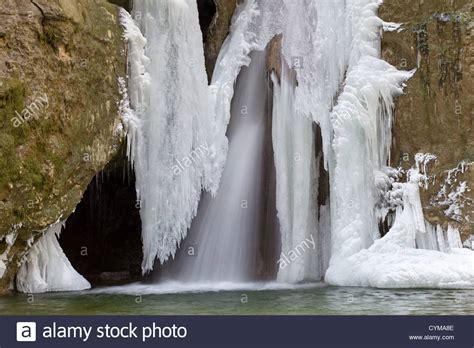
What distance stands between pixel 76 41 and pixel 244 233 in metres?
5.48

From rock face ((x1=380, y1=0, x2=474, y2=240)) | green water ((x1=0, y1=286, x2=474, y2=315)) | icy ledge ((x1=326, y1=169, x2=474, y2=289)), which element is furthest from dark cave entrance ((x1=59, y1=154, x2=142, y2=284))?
rock face ((x1=380, y1=0, x2=474, y2=240))

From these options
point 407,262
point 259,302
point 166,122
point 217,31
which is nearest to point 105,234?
point 166,122

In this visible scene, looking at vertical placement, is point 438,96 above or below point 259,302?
above

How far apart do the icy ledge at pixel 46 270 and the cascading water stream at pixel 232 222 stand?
103 inches

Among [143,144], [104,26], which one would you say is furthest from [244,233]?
[104,26]

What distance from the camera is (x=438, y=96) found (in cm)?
1494

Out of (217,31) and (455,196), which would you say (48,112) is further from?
(455,196)

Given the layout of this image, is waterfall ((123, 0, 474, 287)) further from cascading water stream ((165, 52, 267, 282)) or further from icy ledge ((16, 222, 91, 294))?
icy ledge ((16, 222, 91, 294))

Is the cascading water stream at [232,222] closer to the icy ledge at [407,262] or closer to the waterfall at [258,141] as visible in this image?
the waterfall at [258,141]

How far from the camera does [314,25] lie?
1652 cm

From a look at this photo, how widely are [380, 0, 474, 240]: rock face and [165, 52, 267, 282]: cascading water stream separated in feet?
10.1

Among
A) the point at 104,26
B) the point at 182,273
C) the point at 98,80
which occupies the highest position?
the point at 104,26

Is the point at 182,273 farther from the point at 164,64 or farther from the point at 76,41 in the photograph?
the point at 76,41

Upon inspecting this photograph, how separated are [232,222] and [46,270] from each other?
4087mm
